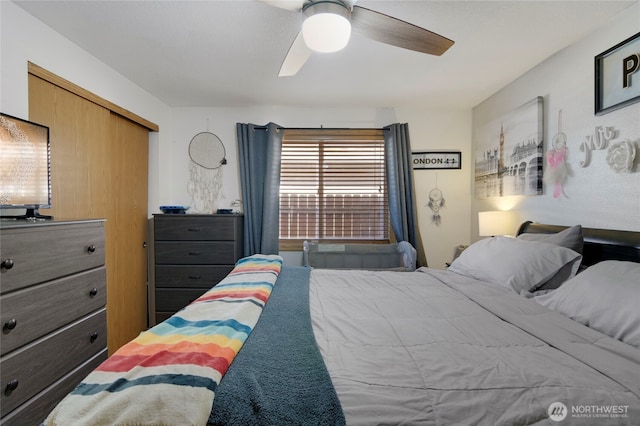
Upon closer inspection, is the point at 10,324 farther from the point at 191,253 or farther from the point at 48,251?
the point at 191,253

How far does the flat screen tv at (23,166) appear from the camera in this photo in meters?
1.49

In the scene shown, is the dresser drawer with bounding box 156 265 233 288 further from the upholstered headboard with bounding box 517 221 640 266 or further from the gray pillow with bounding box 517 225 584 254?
the upholstered headboard with bounding box 517 221 640 266

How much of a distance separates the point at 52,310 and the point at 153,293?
1.94m

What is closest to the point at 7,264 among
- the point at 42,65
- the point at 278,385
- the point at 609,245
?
the point at 278,385

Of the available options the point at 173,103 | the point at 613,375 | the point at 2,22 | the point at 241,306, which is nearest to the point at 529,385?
the point at 613,375

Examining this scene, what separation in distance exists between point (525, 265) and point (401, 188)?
1.78m

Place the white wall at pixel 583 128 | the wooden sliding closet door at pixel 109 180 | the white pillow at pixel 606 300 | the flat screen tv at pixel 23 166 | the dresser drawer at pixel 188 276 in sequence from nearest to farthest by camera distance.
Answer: the white pillow at pixel 606 300 → the flat screen tv at pixel 23 166 → the white wall at pixel 583 128 → the wooden sliding closet door at pixel 109 180 → the dresser drawer at pixel 188 276

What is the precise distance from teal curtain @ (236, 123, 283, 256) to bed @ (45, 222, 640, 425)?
5.50 ft

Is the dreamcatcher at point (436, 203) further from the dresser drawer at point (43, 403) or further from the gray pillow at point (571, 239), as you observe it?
the dresser drawer at point (43, 403)

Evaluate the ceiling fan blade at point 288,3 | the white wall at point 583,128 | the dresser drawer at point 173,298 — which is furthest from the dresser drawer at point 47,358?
the white wall at point 583,128

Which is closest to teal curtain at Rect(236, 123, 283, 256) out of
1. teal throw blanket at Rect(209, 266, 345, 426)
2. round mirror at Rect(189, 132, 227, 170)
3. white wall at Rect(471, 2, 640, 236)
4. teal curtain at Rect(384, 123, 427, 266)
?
round mirror at Rect(189, 132, 227, 170)

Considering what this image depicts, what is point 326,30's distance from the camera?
4.65ft

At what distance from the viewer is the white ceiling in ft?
5.81

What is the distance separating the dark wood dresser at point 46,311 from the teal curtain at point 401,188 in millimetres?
2693
